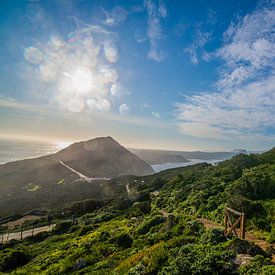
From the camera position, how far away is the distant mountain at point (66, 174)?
81.5m

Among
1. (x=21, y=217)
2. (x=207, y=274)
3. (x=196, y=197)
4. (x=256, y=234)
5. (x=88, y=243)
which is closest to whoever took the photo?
(x=207, y=274)

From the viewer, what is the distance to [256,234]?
13.2 m

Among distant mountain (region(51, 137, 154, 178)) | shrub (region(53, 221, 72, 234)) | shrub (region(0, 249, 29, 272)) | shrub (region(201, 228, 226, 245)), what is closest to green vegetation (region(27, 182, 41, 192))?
distant mountain (region(51, 137, 154, 178))

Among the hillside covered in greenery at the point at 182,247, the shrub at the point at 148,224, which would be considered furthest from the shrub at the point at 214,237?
the shrub at the point at 148,224

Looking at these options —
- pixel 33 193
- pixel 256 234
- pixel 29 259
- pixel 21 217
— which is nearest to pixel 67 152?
pixel 33 193

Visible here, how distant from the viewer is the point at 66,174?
428 ft

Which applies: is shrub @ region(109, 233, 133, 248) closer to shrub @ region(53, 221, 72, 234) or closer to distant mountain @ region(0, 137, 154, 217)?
shrub @ region(53, 221, 72, 234)

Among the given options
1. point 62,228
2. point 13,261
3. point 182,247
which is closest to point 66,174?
point 62,228

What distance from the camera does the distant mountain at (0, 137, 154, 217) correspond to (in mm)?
81500

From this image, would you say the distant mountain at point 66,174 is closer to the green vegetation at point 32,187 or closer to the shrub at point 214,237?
the green vegetation at point 32,187

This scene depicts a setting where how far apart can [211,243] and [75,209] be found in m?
45.8

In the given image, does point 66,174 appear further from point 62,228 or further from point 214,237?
point 214,237

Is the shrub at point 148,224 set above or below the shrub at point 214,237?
below

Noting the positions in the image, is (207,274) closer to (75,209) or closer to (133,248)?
(133,248)
